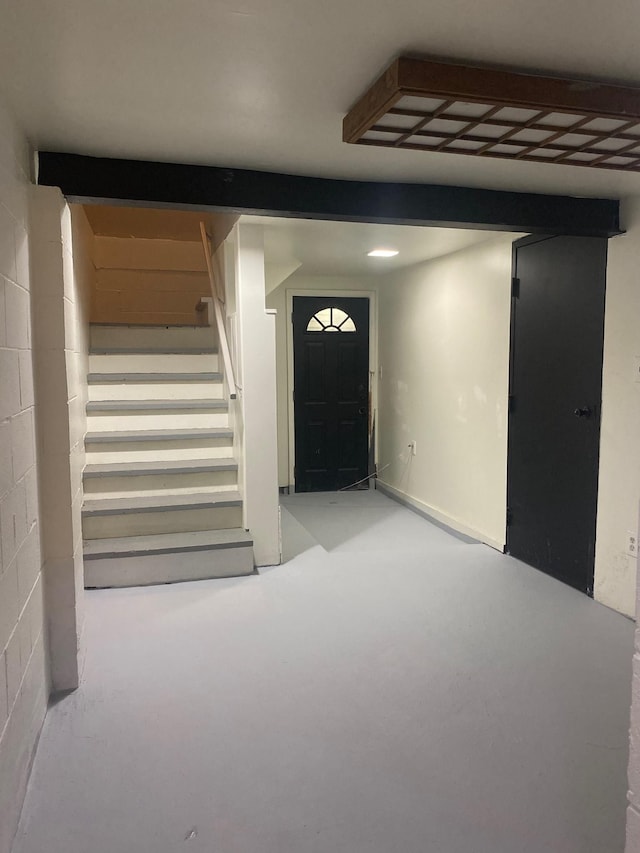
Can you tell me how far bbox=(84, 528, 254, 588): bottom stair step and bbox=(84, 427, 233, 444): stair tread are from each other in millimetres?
712

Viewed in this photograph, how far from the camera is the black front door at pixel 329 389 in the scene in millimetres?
6098

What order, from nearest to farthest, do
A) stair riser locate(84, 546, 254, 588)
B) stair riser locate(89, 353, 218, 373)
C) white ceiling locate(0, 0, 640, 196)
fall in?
white ceiling locate(0, 0, 640, 196)
stair riser locate(84, 546, 254, 588)
stair riser locate(89, 353, 218, 373)

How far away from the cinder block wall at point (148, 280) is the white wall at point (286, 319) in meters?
0.78

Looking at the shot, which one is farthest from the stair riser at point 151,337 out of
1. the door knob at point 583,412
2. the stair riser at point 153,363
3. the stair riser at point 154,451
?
the door knob at point 583,412

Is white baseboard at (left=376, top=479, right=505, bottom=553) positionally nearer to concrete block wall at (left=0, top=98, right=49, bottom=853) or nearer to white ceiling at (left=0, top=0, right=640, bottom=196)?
white ceiling at (left=0, top=0, right=640, bottom=196)

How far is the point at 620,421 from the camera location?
3057mm

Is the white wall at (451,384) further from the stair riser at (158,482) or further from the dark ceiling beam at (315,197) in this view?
the stair riser at (158,482)

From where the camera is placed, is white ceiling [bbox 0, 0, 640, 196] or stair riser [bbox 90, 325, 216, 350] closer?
white ceiling [bbox 0, 0, 640, 196]

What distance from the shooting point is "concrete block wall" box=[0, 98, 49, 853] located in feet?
5.32

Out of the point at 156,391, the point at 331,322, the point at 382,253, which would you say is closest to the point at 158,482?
the point at 156,391

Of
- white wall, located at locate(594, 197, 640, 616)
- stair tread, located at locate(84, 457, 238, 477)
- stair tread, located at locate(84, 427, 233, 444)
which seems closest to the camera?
white wall, located at locate(594, 197, 640, 616)

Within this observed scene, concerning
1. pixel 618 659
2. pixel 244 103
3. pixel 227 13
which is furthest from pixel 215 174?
pixel 618 659

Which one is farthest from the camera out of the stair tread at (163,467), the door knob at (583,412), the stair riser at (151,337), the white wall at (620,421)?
the stair riser at (151,337)

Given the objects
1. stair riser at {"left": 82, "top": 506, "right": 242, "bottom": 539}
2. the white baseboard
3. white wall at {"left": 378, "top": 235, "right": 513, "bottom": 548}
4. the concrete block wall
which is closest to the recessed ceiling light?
white wall at {"left": 378, "top": 235, "right": 513, "bottom": 548}
